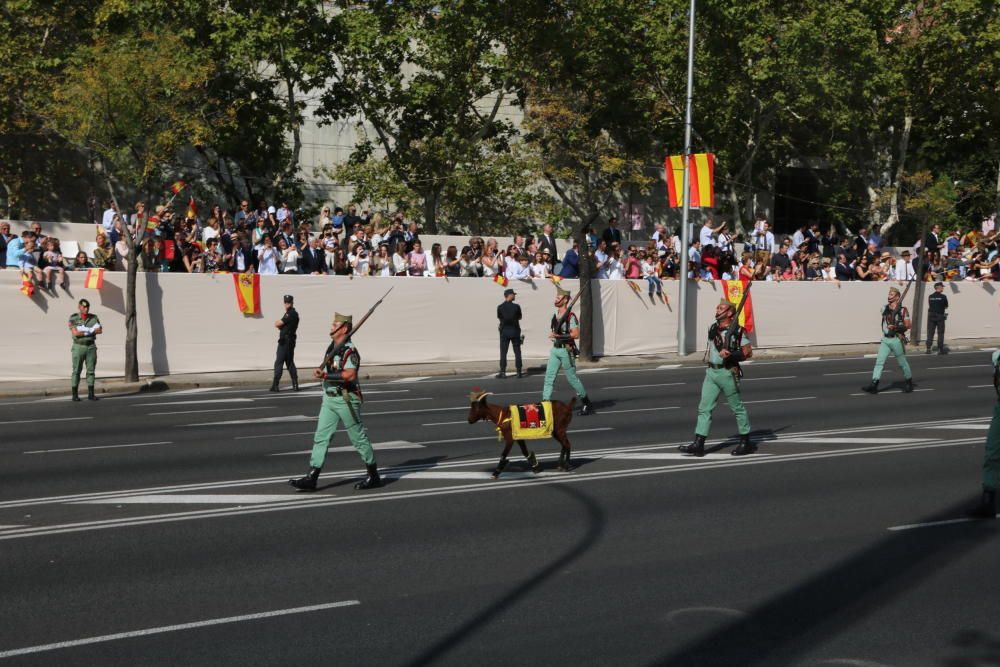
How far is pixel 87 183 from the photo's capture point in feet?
119

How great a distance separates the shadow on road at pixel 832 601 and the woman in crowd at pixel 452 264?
18.6 metres

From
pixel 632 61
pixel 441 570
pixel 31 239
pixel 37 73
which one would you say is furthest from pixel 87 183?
pixel 441 570

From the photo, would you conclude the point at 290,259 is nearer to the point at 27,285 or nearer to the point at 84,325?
the point at 27,285

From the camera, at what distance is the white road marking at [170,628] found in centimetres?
686

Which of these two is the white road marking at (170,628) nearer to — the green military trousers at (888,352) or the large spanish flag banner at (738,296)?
the green military trousers at (888,352)

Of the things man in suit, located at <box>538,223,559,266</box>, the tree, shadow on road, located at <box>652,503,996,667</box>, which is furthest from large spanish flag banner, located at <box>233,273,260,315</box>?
shadow on road, located at <box>652,503,996,667</box>

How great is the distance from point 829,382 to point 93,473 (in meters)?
15.5

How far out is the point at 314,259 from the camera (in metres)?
26.5

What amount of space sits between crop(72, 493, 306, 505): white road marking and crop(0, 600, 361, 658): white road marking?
135 inches

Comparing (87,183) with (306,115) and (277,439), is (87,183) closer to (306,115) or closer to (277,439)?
(306,115)

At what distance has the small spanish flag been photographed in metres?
22.9

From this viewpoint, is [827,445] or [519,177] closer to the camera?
[827,445]

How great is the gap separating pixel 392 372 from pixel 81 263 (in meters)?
6.85

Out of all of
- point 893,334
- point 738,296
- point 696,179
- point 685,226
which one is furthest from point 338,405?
point 738,296
